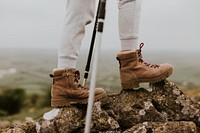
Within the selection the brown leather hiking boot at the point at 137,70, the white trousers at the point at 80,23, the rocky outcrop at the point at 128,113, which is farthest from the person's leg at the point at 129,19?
the rocky outcrop at the point at 128,113

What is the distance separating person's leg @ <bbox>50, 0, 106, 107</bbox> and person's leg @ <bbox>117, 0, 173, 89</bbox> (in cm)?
36

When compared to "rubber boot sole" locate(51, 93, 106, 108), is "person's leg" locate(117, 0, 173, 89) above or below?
above

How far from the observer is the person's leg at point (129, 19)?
13.9 ft

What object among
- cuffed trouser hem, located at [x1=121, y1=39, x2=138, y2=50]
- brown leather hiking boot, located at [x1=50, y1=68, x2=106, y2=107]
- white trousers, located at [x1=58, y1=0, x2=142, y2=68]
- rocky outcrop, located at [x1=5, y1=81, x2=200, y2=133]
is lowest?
rocky outcrop, located at [x1=5, y1=81, x2=200, y2=133]

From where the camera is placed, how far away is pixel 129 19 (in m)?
4.24

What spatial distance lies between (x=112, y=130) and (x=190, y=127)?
0.87 m

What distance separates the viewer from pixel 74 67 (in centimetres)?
439

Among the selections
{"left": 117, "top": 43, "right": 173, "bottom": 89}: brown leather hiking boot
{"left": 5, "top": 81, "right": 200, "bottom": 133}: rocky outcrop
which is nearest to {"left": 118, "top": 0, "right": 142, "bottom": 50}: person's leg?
{"left": 117, "top": 43, "right": 173, "bottom": 89}: brown leather hiking boot

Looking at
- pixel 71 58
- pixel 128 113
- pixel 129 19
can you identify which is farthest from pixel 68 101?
pixel 129 19

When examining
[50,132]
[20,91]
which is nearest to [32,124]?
[50,132]

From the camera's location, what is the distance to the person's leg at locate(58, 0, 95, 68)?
4261 mm

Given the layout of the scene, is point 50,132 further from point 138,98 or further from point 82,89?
point 138,98

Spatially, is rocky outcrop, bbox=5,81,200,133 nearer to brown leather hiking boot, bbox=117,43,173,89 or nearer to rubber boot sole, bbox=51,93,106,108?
rubber boot sole, bbox=51,93,106,108

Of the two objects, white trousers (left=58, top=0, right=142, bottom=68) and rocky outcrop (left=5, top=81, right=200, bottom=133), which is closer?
white trousers (left=58, top=0, right=142, bottom=68)
